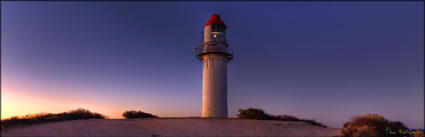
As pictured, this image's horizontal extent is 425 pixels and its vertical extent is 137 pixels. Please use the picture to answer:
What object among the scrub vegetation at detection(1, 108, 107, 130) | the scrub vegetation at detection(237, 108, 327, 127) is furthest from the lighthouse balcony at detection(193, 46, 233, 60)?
the scrub vegetation at detection(1, 108, 107, 130)

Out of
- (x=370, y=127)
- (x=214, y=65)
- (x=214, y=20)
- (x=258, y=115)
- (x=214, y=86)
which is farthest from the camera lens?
(x=214, y=20)

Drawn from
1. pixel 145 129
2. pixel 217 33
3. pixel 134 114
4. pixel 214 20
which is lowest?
pixel 134 114

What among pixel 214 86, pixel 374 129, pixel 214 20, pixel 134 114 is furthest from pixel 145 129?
pixel 214 20

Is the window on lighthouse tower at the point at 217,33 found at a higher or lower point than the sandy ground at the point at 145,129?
higher

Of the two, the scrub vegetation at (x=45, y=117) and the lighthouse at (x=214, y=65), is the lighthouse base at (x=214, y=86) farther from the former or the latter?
the scrub vegetation at (x=45, y=117)

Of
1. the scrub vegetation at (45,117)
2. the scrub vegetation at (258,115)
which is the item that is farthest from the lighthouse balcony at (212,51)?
the scrub vegetation at (45,117)

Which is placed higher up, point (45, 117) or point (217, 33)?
point (217, 33)

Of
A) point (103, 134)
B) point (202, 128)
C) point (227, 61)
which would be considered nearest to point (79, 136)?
point (103, 134)

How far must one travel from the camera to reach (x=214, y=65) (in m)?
22.5

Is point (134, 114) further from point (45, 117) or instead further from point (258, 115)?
point (258, 115)

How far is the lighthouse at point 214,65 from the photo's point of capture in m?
21.8

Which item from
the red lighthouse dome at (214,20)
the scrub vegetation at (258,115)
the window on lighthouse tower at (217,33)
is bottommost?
the scrub vegetation at (258,115)

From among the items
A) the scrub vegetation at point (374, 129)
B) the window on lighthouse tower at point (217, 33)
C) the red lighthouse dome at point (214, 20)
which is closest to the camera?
the scrub vegetation at point (374, 129)

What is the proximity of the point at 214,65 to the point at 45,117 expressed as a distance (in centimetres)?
1348
